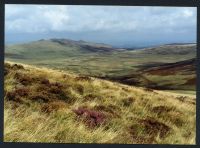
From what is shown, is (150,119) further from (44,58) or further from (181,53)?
(44,58)

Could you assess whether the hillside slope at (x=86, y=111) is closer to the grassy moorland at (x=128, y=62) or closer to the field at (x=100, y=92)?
the field at (x=100, y=92)

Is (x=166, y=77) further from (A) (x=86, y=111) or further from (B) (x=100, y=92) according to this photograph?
(A) (x=86, y=111)

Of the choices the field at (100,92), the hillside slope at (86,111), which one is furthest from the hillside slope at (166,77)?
the hillside slope at (86,111)

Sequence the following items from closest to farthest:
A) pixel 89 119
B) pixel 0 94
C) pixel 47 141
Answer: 1. pixel 0 94
2. pixel 47 141
3. pixel 89 119

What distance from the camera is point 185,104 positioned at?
11.8 m

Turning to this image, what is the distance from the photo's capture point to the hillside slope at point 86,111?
1033cm

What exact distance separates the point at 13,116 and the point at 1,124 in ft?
3.19

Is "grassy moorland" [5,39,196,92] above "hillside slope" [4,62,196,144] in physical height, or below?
above

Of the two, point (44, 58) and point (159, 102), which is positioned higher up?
point (44, 58)

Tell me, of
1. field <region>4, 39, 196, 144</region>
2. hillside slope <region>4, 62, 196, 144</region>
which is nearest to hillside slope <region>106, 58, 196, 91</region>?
field <region>4, 39, 196, 144</region>

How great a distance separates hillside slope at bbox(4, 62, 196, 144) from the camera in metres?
10.3

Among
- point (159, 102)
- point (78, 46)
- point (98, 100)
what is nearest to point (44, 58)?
point (78, 46)

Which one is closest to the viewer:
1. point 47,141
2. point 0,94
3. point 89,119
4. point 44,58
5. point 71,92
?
point 0,94

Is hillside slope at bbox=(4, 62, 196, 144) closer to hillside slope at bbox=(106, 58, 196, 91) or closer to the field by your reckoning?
the field
